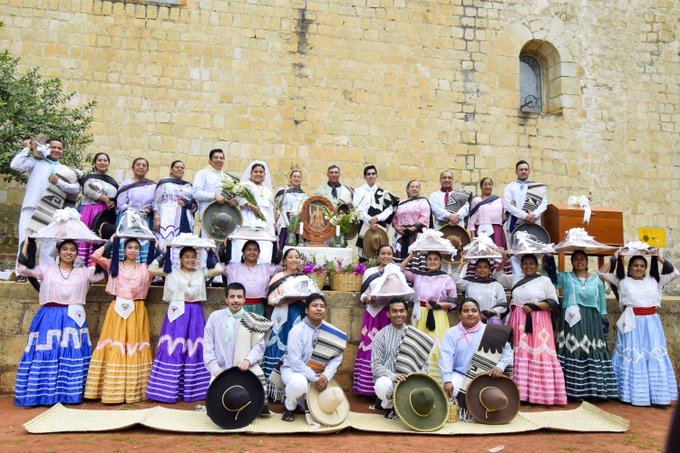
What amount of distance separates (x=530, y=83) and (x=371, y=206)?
7439mm

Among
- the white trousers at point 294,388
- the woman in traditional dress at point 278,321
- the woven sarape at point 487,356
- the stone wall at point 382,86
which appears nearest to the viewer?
the white trousers at point 294,388

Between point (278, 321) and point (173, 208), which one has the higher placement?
point (173, 208)

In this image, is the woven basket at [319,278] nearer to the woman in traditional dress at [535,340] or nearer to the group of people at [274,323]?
the group of people at [274,323]

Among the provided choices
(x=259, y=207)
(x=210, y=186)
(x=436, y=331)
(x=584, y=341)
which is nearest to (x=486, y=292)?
(x=436, y=331)

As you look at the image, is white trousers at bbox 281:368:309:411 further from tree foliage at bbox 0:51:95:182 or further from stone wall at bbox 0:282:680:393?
tree foliage at bbox 0:51:95:182

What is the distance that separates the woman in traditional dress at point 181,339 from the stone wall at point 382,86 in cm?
532

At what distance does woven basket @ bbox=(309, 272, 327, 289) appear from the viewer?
624 cm

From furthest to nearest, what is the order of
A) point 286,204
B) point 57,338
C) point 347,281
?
1. point 286,204
2. point 347,281
3. point 57,338

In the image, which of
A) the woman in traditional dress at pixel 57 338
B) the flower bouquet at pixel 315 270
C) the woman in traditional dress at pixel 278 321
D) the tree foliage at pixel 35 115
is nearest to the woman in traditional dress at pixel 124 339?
the woman in traditional dress at pixel 57 338

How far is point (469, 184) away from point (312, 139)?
3409 mm

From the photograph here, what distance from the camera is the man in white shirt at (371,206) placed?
7203mm

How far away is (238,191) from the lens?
6.83 meters

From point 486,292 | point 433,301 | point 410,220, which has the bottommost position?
point 433,301

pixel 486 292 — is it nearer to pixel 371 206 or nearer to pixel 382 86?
pixel 371 206
